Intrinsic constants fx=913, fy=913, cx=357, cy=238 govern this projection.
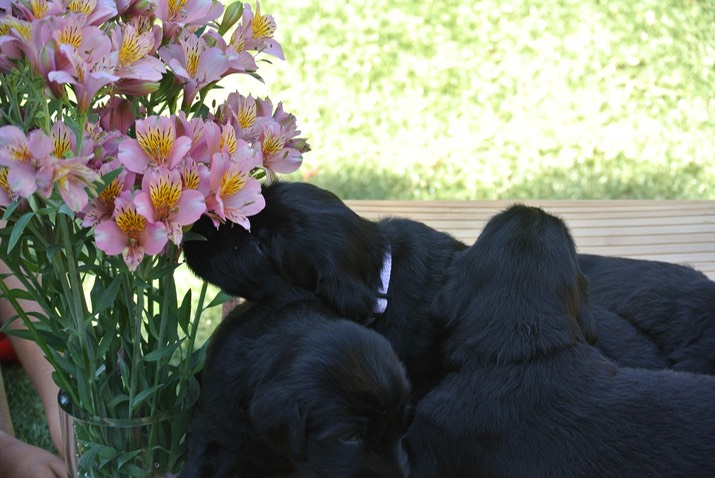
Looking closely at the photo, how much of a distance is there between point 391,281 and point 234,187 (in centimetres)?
76

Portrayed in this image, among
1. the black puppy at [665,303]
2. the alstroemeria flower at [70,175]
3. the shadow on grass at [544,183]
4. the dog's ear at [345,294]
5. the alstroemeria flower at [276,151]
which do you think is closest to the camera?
the alstroemeria flower at [70,175]

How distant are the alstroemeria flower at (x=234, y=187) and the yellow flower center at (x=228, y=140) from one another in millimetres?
10

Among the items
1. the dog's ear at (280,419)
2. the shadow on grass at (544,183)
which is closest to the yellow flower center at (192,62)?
the dog's ear at (280,419)

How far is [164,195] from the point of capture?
1241 millimetres

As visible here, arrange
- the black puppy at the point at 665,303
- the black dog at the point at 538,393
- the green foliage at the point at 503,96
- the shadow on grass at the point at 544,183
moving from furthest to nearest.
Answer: the green foliage at the point at 503,96
the shadow on grass at the point at 544,183
the black puppy at the point at 665,303
the black dog at the point at 538,393

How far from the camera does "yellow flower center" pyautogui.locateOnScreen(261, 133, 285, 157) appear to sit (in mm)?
1481

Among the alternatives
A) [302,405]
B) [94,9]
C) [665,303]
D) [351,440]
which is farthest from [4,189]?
[665,303]

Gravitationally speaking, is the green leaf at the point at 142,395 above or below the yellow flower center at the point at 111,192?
below

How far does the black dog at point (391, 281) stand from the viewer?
5.89 feet

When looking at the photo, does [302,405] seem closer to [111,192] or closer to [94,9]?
[111,192]

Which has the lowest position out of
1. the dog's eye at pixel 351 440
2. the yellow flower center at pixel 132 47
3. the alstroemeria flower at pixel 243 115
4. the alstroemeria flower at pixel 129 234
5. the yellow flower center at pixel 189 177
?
the dog's eye at pixel 351 440

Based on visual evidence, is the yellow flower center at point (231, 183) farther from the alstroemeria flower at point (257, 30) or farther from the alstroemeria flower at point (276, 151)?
the alstroemeria flower at point (257, 30)

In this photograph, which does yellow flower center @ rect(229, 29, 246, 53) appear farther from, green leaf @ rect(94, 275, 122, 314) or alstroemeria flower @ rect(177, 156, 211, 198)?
green leaf @ rect(94, 275, 122, 314)

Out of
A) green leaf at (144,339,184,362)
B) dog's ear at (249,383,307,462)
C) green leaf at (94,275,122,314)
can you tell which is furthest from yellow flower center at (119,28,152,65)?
dog's ear at (249,383,307,462)
